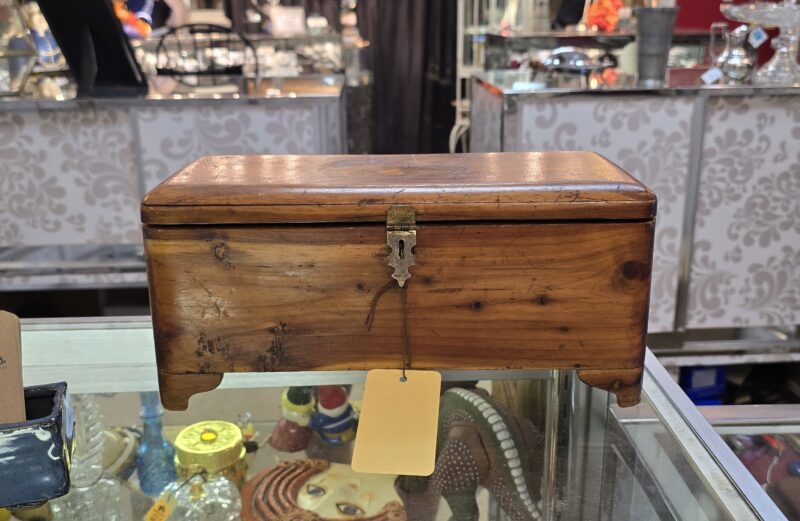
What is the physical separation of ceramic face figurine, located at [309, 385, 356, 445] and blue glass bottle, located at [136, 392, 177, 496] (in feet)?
0.56

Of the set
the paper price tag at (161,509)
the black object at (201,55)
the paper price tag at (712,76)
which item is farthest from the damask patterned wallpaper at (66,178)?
the paper price tag at (712,76)

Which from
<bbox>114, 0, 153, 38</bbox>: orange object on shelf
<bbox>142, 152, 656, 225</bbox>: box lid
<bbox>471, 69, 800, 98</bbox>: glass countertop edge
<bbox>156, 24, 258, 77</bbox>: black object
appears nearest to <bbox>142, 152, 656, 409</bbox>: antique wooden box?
<bbox>142, 152, 656, 225</bbox>: box lid

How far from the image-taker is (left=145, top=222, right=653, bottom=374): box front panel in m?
0.71

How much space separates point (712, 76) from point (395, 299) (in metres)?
1.40

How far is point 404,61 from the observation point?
4930 mm

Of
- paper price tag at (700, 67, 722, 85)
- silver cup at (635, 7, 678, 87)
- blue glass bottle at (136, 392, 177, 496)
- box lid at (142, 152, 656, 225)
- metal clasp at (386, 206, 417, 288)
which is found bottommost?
blue glass bottle at (136, 392, 177, 496)

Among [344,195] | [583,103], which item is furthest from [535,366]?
[583,103]

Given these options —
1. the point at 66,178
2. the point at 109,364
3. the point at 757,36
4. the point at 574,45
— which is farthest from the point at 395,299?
the point at 574,45

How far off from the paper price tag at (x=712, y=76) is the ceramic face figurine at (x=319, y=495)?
1420 millimetres

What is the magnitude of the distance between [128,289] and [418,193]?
4.76 feet

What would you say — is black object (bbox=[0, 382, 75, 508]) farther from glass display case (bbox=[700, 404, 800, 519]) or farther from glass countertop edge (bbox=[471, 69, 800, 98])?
glass countertop edge (bbox=[471, 69, 800, 98])

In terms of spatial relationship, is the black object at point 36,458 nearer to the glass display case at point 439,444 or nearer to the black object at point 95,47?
the glass display case at point 439,444

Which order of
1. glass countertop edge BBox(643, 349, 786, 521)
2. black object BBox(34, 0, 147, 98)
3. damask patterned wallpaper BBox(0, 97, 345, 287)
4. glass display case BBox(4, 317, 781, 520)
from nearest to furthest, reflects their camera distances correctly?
1. glass countertop edge BBox(643, 349, 786, 521)
2. glass display case BBox(4, 317, 781, 520)
3. black object BBox(34, 0, 147, 98)
4. damask patterned wallpaper BBox(0, 97, 345, 287)

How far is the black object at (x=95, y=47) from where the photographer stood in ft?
5.48
